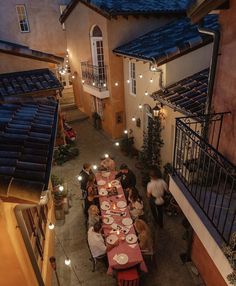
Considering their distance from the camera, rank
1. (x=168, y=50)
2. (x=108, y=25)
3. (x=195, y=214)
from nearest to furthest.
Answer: (x=195, y=214)
(x=168, y=50)
(x=108, y=25)

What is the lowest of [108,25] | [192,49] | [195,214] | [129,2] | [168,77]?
[195,214]

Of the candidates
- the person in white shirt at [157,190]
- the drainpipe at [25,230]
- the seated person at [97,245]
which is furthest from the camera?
the person in white shirt at [157,190]

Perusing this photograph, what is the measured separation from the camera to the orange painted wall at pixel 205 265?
6745 millimetres

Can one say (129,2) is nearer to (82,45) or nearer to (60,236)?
(82,45)

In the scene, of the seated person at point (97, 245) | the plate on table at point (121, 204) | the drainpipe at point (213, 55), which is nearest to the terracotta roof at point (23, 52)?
the plate on table at point (121, 204)

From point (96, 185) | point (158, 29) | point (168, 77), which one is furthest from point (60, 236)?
point (158, 29)

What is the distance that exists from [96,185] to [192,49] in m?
6.75

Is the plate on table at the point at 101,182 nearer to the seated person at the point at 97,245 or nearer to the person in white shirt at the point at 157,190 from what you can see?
the person in white shirt at the point at 157,190

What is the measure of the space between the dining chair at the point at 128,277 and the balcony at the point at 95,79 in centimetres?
1060

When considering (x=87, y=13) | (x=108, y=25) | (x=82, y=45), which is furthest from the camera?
(x=82, y=45)

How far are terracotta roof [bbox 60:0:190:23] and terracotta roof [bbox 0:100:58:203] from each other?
762 centimetres

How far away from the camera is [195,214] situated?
550 cm

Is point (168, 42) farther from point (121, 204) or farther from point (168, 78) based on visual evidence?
point (121, 204)

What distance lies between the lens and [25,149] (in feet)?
16.4
